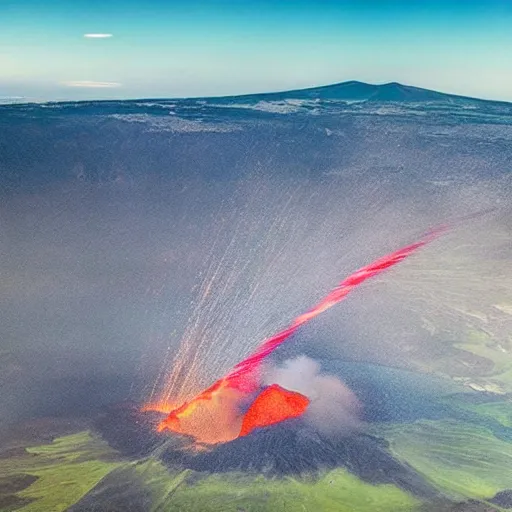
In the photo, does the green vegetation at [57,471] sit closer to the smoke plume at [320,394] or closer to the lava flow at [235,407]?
the lava flow at [235,407]

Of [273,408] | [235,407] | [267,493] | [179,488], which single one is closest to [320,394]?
[273,408]

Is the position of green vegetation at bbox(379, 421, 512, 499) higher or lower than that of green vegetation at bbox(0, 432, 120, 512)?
lower

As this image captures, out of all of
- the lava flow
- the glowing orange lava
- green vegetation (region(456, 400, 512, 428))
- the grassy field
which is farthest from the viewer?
green vegetation (region(456, 400, 512, 428))

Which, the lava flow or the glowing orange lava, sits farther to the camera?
the glowing orange lava

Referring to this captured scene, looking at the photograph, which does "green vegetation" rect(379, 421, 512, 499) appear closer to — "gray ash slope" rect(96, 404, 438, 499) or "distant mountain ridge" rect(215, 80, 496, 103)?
"gray ash slope" rect(96, 404, 438, 499)

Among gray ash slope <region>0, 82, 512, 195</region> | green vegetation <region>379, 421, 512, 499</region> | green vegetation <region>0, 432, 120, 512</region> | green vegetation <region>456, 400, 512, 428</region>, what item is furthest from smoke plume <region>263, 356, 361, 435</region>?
gray ash slope <region>0, 82, 512, 195</region>

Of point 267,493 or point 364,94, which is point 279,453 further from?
point 364,94
